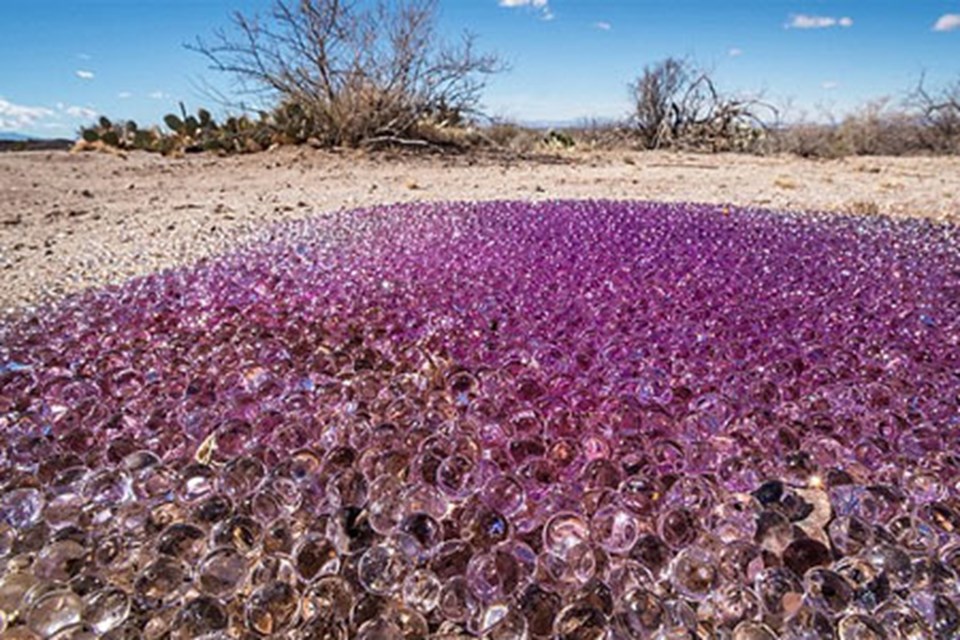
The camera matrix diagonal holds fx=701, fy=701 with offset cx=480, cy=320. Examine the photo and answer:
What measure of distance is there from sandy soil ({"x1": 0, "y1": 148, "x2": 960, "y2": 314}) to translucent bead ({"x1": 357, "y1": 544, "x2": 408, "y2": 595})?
7.67 feet

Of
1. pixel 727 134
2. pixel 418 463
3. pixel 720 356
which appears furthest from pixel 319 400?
pixel 727 134

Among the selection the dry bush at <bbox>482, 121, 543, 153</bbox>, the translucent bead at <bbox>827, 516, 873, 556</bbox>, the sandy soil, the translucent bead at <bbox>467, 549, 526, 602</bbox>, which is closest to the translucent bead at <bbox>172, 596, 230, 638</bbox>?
the translucent bead at <bbox>467, 549, 526, 602</bbox>

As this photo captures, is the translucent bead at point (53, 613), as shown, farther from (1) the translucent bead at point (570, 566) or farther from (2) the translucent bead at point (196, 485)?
(1) the translucent bead at point (570, 566)

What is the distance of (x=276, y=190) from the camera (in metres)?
6.50

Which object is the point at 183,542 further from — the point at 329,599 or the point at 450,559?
the point at 450,559

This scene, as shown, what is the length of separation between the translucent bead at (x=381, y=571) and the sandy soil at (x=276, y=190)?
2337 millimetres

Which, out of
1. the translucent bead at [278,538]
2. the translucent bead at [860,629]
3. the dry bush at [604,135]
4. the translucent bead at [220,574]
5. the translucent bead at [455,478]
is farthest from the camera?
the dry bush at [604,135]

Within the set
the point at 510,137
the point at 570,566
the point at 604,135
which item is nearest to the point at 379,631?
the point at 570,566

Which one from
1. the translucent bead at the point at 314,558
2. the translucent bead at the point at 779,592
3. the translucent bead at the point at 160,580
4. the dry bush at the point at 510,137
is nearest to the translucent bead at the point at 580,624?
the translucent bead at the point at 779,592

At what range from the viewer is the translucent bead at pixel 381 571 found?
110 cm

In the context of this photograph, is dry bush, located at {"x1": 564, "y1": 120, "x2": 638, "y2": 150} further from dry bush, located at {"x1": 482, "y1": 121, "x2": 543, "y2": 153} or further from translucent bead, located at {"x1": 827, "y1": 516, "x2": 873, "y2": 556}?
translucent bead, located at {"x1": 827, "y1": 516, "x2": 873, "y2": 556}

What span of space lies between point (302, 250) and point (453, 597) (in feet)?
8.09

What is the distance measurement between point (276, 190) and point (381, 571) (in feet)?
19.3

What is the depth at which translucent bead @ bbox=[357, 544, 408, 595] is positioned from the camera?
1097 millimetres
